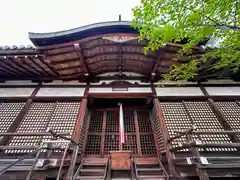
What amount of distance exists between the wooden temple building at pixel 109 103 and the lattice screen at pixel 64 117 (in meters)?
0.04

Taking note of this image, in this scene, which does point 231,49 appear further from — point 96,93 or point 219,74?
point 96,93

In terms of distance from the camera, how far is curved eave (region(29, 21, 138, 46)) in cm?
597

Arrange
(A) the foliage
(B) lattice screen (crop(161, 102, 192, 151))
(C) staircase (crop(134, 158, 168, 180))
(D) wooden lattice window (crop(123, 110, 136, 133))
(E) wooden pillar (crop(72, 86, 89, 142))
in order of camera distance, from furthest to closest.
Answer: (D) wooden lattice window (crop(123, 110, 136, 133)) < (B) lattice screen (crop(161, 102, 192, 151)) < (E) wooden pillar (crop(72, 86, 89, 142)) < (C) staircase (crop(134, 158, 168, 180)) < (A) the foliage

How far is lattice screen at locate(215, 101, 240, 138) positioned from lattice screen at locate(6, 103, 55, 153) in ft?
27.2

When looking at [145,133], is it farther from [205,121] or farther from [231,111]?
[231,111]

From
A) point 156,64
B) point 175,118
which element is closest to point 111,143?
Result: point 175,118

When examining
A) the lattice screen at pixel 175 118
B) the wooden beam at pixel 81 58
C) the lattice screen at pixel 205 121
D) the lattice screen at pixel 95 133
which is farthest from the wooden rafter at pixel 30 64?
the lattice screen at pixel 205 121

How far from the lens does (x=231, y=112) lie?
604 centimetres

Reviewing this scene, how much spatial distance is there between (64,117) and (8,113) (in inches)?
106

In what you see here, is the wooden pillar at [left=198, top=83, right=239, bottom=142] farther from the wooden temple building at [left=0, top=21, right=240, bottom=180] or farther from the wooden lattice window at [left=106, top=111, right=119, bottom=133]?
the wooden lattice window at [left=106, top=111, right=119, bottom=133]

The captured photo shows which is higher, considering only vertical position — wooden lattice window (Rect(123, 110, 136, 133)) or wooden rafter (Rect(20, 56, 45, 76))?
wooden rafter (Rect(20, 56, 45, 76))

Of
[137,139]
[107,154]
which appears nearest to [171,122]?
[137,139]

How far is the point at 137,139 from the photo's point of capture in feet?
20.6

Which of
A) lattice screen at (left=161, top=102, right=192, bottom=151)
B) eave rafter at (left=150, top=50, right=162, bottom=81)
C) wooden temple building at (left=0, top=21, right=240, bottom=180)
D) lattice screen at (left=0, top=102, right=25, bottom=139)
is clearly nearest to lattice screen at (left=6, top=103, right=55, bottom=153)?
wooden temple building at (left=0, top=21, right=240, bottom=180)
